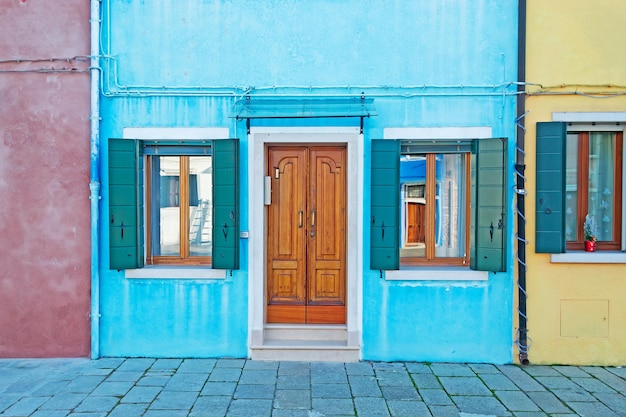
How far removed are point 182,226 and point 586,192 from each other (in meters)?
4.86

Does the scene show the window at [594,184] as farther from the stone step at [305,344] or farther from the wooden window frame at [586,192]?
the stone step at [305,344]

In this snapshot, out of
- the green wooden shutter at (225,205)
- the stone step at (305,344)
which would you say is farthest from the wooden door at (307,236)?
the green wooden shutter at (225,205)

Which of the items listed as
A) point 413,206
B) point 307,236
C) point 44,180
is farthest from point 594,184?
point 44,180

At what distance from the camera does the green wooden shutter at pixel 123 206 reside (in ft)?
18.9

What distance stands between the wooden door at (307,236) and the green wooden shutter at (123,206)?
1560mm

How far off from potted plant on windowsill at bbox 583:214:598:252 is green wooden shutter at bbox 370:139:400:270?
223 centimetres

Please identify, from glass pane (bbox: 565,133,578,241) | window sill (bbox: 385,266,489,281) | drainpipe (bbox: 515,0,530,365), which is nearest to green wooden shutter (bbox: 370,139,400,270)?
window sill (bbox: 385,266,489,281)

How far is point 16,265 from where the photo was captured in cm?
586

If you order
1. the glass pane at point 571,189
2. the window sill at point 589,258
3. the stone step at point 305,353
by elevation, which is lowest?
the stone step at point 305,353

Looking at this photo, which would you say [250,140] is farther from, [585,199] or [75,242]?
[585,199]

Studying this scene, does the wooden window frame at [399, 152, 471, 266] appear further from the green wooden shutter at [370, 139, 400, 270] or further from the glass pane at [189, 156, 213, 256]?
the glass pane at [189, 156, 213, 256]

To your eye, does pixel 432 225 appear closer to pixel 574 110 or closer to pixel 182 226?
pixel 574 110

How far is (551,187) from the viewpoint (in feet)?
18.5

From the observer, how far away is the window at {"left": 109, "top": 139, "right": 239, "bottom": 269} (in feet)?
18.8
